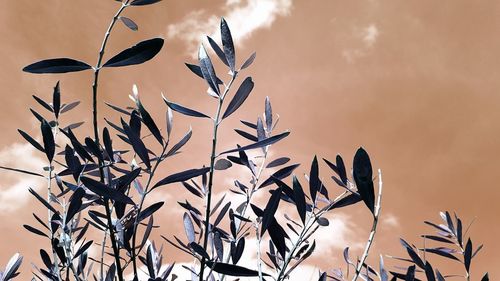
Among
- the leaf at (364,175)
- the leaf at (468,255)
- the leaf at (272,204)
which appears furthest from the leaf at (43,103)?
the leaf at (468,255)

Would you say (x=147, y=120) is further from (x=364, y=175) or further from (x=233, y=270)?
(x=364, y=175)

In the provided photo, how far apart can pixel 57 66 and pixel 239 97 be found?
0.38m

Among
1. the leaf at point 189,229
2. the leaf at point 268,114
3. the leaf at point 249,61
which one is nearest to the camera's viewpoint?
the leaf at point 249,61

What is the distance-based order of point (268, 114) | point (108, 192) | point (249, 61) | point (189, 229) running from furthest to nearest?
point (268, 114)
point (189, 229)
point (249, 61)
point (108, 192)

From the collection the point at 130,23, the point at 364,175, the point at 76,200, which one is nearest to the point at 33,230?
the point at 76,200

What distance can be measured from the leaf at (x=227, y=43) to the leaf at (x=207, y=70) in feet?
0.17

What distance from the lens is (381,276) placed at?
1674 mm

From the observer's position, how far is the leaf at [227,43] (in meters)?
1.08

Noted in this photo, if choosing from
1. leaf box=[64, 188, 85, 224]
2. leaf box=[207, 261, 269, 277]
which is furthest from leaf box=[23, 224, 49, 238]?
leaf box=[207, 261, 269, 277]

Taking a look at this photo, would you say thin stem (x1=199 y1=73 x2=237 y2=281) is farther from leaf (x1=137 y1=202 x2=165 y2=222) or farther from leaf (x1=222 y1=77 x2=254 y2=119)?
leaf (x1=137 y1=202 x2=165 y2=222)

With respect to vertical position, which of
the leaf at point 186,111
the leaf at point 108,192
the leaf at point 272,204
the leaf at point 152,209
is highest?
the leaf at point 186,111

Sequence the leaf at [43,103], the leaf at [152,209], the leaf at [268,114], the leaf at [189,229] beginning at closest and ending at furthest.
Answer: the leaf at [152,209]
the leaf at [189,229]
the leaf at [43,103]
the leaf at [268,114]

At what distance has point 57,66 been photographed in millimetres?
965

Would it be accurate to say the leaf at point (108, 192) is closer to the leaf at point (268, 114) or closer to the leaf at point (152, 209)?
the leaf at point (152, 209)
